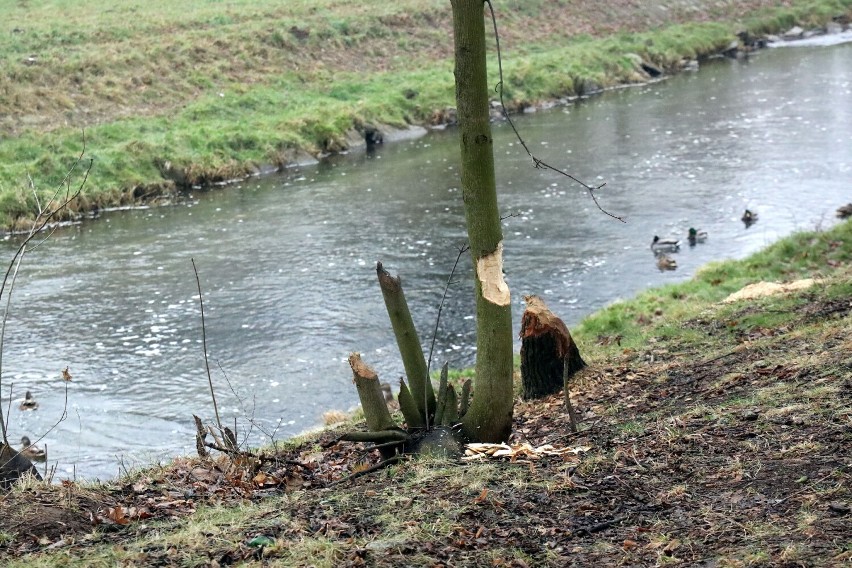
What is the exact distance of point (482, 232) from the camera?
7.07 metres

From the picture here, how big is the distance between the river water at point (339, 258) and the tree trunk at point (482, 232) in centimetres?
284

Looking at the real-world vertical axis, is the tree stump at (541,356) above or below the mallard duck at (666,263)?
above

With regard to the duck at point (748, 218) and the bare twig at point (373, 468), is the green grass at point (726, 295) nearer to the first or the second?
the duck at point (748, 218)

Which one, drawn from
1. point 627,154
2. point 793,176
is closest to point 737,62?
point 627,154

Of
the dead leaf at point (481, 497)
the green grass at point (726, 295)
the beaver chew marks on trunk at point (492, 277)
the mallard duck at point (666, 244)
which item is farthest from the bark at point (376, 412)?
the mallard duck at point (666, 244)

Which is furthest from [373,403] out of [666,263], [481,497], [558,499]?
[666,263]

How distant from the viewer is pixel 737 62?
45406 mm

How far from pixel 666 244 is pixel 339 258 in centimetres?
669

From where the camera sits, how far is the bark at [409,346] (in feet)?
25.2

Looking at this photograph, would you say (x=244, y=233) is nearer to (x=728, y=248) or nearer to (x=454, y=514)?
(x=728, y=248)

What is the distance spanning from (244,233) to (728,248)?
1108cm

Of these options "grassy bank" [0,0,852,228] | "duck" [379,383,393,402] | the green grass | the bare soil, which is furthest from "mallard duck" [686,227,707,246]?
"grassy bank" [0,0,852,228]

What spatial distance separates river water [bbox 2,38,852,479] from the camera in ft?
48.7

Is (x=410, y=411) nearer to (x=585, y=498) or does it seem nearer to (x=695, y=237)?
(x=585, y=498)
